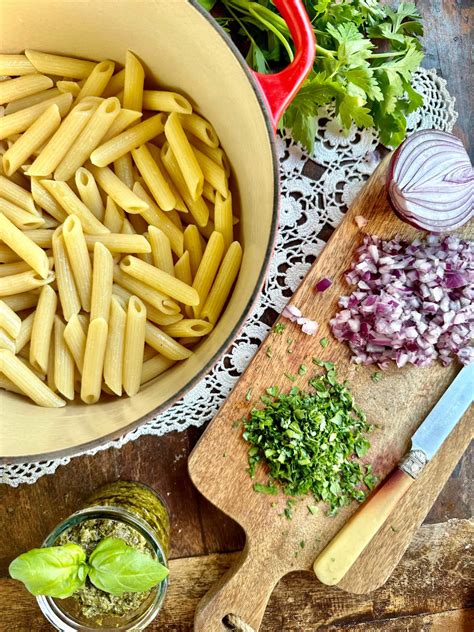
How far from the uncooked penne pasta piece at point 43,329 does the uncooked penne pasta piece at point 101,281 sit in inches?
3.3

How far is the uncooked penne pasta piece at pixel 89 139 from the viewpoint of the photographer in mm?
1404

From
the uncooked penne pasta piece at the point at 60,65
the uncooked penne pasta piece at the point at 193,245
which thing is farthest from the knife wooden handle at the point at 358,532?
the uncooked penne pasta piece at the point at 60,65

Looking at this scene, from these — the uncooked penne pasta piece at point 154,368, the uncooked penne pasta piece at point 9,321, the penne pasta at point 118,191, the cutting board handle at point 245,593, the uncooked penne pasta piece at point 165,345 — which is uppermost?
the penne pasta at point 118,191

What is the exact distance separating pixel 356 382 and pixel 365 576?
0.45 metres

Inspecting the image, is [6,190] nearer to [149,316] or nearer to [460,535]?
[149,316]

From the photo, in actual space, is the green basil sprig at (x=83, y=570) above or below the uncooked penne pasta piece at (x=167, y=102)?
below

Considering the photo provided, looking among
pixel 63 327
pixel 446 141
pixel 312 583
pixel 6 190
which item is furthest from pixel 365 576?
pixel 6 190

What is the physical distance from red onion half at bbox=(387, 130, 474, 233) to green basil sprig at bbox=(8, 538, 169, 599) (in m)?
0.92

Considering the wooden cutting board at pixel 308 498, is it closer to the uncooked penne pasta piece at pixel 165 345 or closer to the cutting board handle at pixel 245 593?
the cutting board handle at pixel 245 593

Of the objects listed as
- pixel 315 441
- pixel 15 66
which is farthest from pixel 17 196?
pixel 315 441

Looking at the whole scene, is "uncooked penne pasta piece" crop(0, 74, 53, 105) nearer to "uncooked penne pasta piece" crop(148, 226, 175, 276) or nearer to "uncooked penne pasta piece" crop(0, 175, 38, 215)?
"uncooked penne pasta piece" crop(0, 175, 38, 215)

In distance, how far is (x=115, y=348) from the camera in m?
1.41

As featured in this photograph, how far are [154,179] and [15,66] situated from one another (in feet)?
1.18

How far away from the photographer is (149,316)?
57.7 inches
